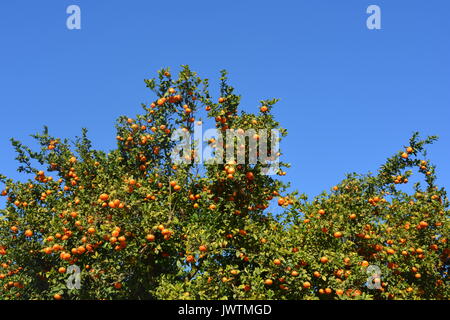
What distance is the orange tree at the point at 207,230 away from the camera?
26.3 ft

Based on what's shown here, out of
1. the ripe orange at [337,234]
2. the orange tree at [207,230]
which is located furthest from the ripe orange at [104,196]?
the ripe orange at [337,234]

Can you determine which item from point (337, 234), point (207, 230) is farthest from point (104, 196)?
point (337, 234)

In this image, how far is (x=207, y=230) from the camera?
26.3ft

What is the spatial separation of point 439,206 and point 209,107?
6.49 m

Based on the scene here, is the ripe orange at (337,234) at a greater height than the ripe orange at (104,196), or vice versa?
the ripe orange at (104,196)

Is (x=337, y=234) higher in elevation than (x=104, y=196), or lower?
lower

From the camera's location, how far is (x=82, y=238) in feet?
27.4

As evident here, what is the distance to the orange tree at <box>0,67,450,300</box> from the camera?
26.3 feet

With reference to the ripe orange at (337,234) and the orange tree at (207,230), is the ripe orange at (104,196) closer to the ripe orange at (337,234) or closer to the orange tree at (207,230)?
the orange tree at (207,230)

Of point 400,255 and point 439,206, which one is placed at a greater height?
point 439,206

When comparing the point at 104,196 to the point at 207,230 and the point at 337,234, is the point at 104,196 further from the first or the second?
the point at 337,234

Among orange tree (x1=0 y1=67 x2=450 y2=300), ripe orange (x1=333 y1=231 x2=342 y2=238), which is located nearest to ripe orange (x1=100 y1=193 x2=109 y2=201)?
orange tree (x1=0 y1=67 x2=450 y2=300)
